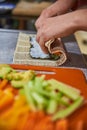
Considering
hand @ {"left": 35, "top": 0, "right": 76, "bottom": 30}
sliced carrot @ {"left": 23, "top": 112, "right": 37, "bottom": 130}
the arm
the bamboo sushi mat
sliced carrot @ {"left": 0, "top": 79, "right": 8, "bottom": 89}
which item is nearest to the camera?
sliced carrot @ {"left": 23, "top": 112, "right": 37, "bottom": 130}

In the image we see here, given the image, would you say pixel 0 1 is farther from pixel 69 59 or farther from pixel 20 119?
pixel 20 119

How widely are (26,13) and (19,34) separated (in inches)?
27.4

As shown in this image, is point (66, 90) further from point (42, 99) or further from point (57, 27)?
point (57, 27)

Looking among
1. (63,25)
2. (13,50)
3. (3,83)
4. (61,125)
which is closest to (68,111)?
(61,125)

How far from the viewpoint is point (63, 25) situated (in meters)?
0.89

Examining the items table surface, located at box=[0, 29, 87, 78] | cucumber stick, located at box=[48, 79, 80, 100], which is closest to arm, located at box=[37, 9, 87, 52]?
table surface, located at box=[0, 29, 87, 78]

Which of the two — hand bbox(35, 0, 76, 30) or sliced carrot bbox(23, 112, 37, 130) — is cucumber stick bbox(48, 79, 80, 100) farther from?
hand bbox(35, 0, 76, 30)

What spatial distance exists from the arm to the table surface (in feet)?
0.38

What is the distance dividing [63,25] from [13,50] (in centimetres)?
24

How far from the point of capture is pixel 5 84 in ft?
2.41

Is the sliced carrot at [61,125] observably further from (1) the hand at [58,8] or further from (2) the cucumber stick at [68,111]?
(1) the hand at [58,8]

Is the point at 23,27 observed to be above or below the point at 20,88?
above

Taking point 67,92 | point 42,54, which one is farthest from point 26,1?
point 67,92

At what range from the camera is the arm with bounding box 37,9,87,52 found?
2.84 feet
